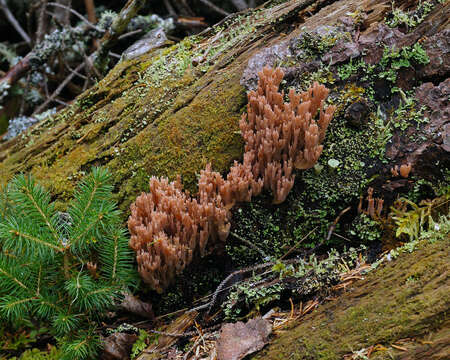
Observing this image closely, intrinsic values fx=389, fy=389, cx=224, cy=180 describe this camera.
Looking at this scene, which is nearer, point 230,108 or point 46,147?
point 230,108

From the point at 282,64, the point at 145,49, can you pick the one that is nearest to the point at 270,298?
the point at 282,64

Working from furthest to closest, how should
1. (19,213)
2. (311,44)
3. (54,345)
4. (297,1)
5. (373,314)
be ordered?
1. (297,1)
2. (311,44)
3. (54,345)
4. (19,213)
5. (373,314)

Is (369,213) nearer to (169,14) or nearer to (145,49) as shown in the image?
(145,49)

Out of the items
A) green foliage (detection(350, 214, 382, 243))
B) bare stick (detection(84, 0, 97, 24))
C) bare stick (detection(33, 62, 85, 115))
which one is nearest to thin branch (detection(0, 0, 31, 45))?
bare stick (detection(84, 0, 97, 24))

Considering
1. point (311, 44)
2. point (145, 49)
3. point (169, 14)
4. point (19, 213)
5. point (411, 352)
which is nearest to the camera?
point (411, 352)

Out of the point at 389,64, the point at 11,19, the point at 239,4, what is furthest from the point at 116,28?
the point at 389,64

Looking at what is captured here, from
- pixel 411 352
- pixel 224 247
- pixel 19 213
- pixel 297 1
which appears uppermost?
pixel 297 1
